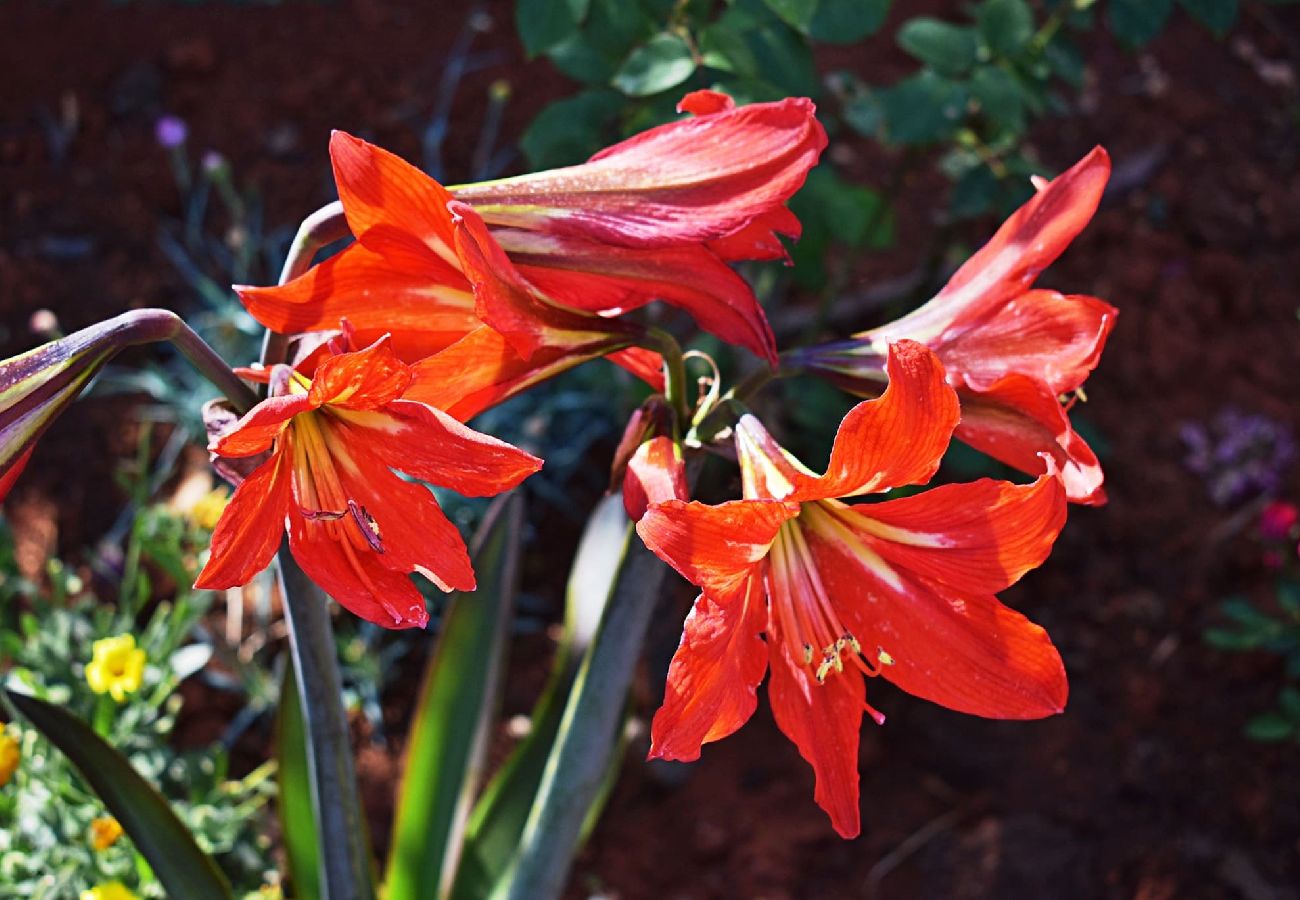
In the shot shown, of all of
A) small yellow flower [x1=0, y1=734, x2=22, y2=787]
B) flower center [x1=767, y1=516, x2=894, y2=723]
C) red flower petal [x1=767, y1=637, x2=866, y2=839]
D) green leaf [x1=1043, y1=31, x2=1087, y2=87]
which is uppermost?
flower center [x1=767, y1=516, x2=894, y2=723]

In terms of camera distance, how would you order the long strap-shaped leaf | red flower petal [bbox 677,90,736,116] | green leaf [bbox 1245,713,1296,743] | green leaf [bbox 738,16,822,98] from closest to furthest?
red flower petal [bbox 677,90,736,116]
the long strap-shaped leaf
green leaf [bbox 738,16,822,98]
green leaf [bbox 1245,713,1296,743]

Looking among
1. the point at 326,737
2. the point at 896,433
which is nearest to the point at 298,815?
the point at 326,737

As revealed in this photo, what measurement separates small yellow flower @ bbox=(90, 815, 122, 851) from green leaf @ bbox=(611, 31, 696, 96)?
4.10 ft

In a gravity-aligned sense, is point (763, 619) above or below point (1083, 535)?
above

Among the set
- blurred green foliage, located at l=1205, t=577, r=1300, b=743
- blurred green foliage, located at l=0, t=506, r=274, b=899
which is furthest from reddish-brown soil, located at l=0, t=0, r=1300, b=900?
blurred green foliage, located at l=0, t=506, r=274, b=899

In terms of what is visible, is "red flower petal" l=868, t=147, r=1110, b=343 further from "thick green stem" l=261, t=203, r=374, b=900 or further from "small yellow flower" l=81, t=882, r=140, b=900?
"small yellow flower" l=81, t=882, r=140, b=900

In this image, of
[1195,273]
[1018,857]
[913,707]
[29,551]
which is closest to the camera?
[1018,857]

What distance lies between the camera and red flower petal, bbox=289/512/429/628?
1078 millimetres

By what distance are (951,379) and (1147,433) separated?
6.34ft

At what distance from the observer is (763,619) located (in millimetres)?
1136

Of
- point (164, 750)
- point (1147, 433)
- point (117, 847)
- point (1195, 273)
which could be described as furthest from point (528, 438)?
point (1195, 273)

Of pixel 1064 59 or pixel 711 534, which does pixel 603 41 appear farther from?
pixel 711 534

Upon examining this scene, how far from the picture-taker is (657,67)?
1699 mm

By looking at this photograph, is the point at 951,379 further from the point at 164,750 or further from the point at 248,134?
the point at 248,134
